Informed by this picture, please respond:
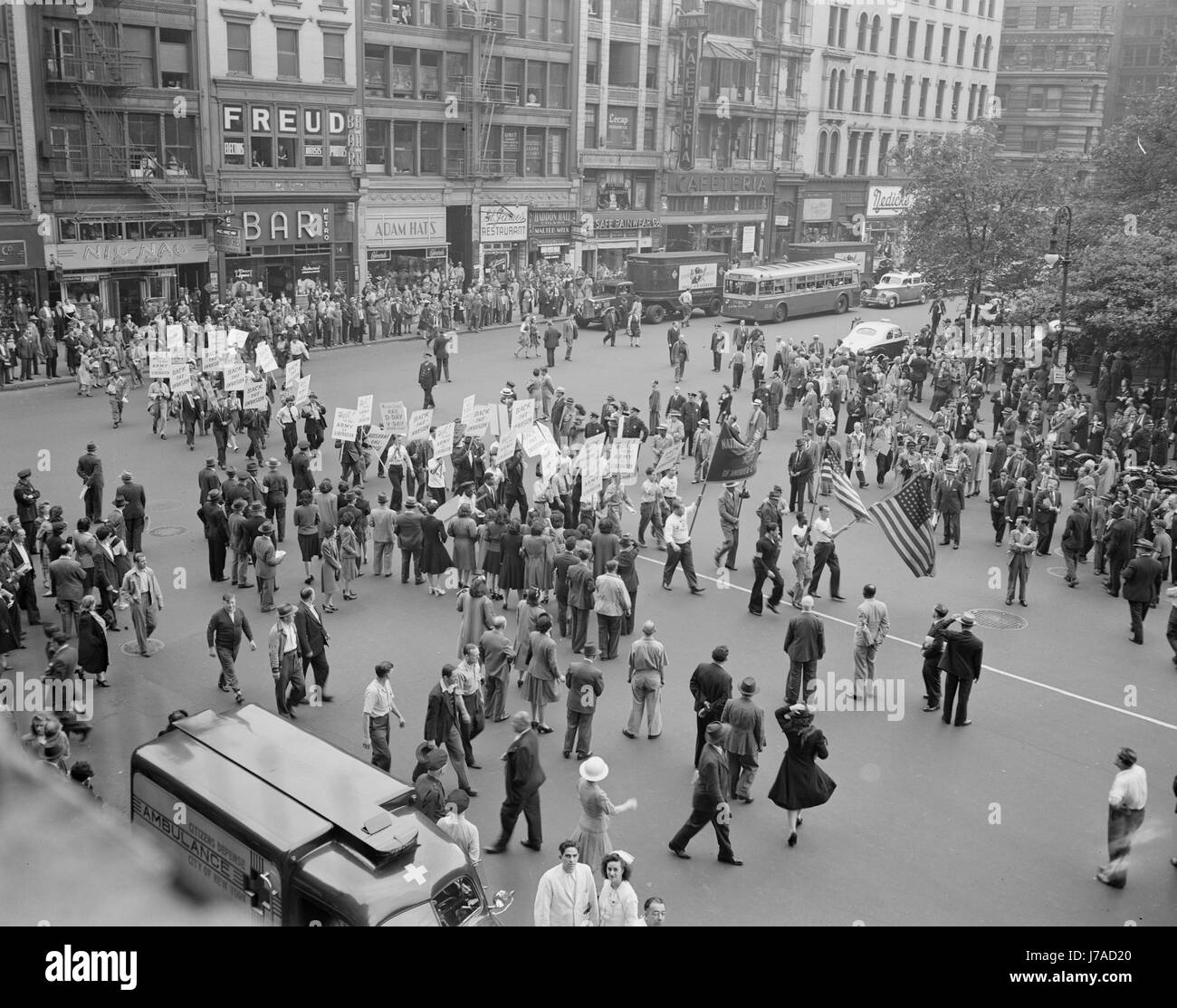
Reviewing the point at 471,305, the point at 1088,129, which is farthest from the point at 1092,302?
the point at 1088,129

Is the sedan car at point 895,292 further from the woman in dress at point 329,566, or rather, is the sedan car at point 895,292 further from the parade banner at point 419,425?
the woman in dress at point 329,566

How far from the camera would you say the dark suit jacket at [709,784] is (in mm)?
10727

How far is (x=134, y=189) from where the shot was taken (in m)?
39.2

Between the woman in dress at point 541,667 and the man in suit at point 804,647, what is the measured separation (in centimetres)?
299

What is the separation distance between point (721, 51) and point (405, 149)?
2121cm

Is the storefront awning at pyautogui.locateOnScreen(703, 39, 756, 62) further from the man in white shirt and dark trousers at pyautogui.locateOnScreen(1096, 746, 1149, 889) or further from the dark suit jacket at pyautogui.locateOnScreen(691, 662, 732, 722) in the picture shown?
the man in white shirt and dark trousers at pyautogui.locateOnScreen(1096, 746, 1149, 889)

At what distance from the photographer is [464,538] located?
17641mm

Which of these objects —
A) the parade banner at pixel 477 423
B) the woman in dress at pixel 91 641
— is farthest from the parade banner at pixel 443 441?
the woman in dress at pixel 91 641

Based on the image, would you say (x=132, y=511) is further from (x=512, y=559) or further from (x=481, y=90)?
(x=481, y=90)

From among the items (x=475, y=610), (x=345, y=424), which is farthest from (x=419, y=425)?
(x=475, y=610)

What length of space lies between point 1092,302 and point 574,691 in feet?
76.6

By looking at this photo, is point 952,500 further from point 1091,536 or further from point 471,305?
point 471,305

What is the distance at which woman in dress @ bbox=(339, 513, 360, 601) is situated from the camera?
57.3 ft

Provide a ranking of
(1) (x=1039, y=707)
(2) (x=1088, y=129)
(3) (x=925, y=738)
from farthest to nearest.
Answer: (2) (x=1088, y=129) < (1) (x=1039, y=707) < (3) (x=925, y=738)
